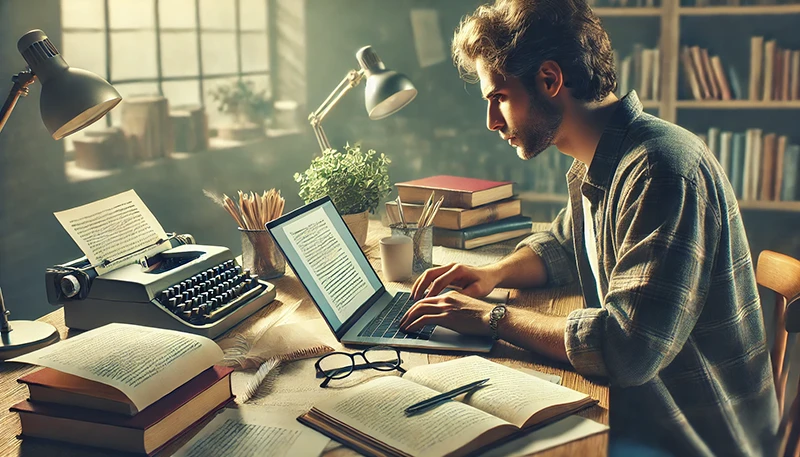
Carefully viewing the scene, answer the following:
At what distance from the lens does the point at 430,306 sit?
1353 millimetres

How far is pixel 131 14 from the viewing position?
268 cm

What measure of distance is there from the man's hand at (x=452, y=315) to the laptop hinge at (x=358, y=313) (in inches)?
4.2

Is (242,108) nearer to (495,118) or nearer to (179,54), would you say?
(179,54)

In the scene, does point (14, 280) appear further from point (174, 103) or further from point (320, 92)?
point (320, 92)

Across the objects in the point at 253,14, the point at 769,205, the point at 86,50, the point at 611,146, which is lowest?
the point at 769,205

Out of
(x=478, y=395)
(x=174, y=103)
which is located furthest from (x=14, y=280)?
(x=478, y=395)

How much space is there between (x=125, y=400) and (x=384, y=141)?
3.09 m

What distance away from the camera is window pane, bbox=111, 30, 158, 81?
2605 mm

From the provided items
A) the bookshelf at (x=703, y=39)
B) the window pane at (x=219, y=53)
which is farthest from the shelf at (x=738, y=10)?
the window pane at (x=219, y=53)

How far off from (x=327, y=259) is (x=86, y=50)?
4.76 feet

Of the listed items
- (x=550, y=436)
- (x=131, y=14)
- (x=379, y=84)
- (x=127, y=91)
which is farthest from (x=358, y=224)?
(x=131, y=14)

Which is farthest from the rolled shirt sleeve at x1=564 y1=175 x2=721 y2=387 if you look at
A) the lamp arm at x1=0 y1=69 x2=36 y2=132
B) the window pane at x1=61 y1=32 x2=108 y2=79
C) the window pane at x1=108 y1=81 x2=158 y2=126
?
the window pane at x1=108 y1=81 x2=158 y2=126

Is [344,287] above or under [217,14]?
under

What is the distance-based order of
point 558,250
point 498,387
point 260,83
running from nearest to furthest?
1. point 498,387
2. point 558,250
3. point 260,83
